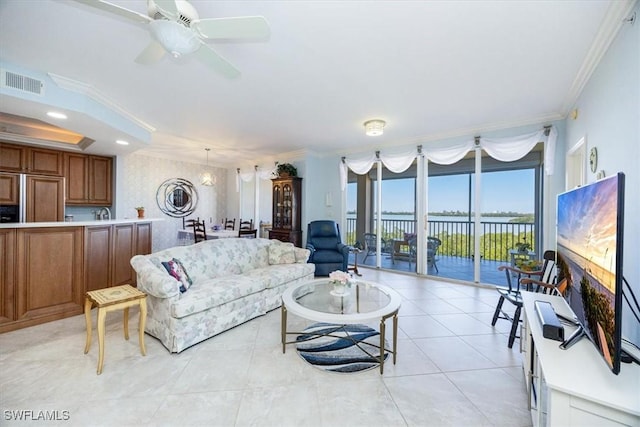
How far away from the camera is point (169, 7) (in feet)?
4.67

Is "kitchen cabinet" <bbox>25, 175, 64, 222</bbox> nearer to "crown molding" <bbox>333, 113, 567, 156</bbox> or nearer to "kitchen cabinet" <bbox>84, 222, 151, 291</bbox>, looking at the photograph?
"kitchen cabinet" <bbox>84, 222, 151, 291</bbox>

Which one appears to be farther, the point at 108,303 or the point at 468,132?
the point at 468,132

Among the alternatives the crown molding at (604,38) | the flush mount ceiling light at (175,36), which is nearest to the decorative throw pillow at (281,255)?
the flush mount ceiling light at (175,36)

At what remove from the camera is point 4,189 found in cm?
387

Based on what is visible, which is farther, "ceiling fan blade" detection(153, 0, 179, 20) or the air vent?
the air vent

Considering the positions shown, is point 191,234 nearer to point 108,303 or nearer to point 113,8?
point 108,303

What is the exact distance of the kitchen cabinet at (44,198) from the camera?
4.06m

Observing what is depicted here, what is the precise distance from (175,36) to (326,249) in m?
3.79

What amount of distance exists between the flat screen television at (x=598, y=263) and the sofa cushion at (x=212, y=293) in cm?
253

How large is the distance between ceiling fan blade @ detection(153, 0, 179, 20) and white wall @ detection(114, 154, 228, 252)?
453 centimetres

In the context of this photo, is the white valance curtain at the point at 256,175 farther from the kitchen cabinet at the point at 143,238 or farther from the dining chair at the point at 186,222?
the kitchen cabinet at the point at 143,238

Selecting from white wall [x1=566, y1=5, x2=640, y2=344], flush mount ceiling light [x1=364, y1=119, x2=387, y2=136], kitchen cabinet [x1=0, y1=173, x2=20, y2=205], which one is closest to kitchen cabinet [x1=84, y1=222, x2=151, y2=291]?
kitchen cabinet [x1=0, y1=173, x2=20, y2=205]

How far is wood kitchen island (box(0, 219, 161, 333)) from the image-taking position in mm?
2625

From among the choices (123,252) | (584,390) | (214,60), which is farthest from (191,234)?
(584,390)
